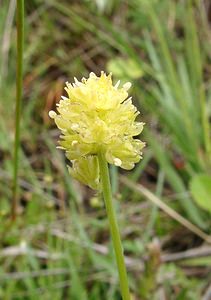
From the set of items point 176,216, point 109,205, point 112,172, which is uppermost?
point 112,172

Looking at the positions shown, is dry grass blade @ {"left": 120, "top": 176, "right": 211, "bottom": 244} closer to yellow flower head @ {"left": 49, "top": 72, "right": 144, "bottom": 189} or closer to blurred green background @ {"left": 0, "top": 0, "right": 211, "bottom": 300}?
blurred green background @ {"left": 0, "top": 0, "right": 211, "bottom": 300}

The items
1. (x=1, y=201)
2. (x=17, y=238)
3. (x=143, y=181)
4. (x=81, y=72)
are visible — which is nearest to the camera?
(x=17, y=238)

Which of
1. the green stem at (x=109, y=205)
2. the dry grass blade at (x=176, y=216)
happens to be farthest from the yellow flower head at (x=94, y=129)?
the dry grass blade at (x=176, y=216)

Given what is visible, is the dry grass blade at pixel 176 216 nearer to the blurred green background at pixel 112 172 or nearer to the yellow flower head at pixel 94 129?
the blurred green background at pixel 112 172

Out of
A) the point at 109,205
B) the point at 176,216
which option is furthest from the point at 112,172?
the point at 109,205

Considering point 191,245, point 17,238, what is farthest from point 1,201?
point 191,245

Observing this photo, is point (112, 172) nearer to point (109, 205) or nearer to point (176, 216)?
point (176, 216)

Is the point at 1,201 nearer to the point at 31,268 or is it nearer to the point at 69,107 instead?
the point at 31,268
